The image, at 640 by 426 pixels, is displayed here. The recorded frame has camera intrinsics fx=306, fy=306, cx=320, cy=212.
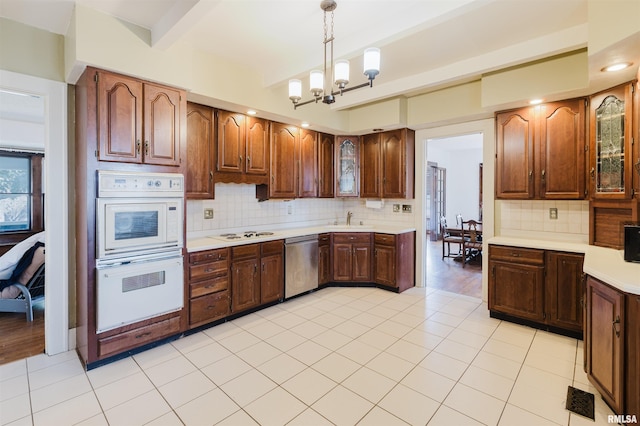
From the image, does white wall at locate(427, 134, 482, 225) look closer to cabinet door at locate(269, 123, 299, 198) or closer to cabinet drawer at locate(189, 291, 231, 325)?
cabinet door at locate(269, 123, 299, 198)

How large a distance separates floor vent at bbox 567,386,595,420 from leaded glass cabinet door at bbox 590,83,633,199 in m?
1.68

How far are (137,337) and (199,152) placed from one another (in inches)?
74.6

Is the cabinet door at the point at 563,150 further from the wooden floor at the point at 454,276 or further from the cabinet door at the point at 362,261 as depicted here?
the cabinet door at the point at 362,261

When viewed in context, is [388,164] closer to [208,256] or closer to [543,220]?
[543,220]

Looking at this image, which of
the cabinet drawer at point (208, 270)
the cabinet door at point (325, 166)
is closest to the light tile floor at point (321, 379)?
the cabinet drawer at point (208, 270)

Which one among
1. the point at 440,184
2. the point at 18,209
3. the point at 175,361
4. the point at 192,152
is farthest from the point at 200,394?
the point at 440,184

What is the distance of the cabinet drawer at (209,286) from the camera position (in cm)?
308

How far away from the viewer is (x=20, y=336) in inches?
120

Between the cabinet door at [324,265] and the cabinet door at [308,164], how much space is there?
2.77 feet

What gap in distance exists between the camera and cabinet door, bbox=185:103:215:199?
3283mm

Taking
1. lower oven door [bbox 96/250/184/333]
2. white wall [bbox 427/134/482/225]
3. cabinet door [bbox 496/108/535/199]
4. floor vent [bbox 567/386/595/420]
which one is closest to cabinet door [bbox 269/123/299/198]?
lower oven door [bbox 96/250/184/333]

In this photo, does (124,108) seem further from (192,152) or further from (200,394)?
(200,394)

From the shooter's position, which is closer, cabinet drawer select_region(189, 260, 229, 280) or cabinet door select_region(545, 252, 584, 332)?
cabinet door select_region(545, 252, 584, 332)

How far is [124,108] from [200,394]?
2339 mm
